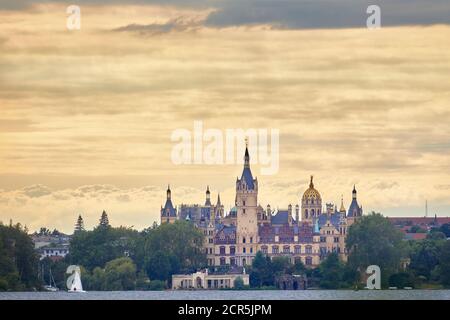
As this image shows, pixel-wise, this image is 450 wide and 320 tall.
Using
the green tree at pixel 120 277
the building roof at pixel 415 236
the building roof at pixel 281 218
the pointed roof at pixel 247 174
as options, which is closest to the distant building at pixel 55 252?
the green tree at pixel 120 277

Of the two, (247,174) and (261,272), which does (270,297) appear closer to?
Answer: (261,272)

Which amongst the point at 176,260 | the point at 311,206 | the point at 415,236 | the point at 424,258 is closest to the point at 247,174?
the point at 176,260

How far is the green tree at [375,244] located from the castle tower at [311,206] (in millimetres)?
11308

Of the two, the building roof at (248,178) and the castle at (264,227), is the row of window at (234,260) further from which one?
the building roof at (248,178)

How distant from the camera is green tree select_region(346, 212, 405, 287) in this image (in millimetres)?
84688

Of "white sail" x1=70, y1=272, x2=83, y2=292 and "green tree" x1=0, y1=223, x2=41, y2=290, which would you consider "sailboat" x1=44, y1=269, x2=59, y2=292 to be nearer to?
"white sail" x1=70, y1=272, x2=83, y2=292

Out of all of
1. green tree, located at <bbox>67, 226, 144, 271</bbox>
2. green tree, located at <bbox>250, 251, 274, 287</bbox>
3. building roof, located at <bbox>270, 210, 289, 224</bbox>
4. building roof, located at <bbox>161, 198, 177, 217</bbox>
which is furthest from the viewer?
building roof, located at <bbox>270, 210, 289, 224</bbox>

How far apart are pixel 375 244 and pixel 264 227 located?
950 inches

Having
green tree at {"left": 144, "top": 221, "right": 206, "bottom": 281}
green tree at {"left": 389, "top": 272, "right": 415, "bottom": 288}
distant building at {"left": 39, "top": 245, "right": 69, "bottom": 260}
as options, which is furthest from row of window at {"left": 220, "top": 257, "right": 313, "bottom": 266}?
green tree at {"left": 389, "top": 272, "right": 415, "bottom": 288}

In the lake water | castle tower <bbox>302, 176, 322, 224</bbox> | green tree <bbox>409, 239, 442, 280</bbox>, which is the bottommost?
the lake water

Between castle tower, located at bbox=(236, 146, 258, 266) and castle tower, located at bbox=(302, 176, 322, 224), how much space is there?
2961mm
